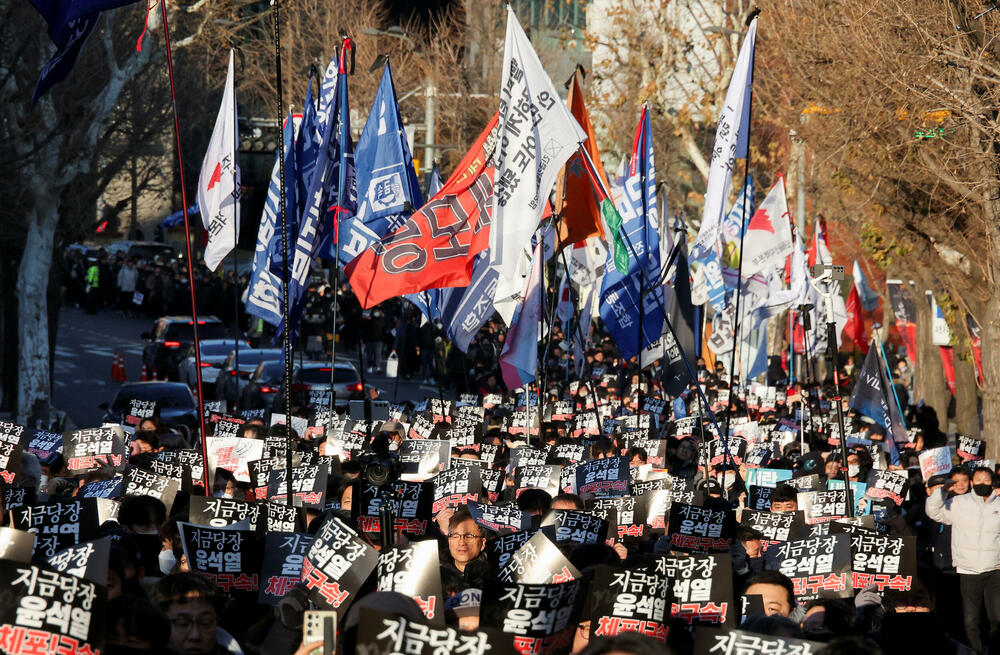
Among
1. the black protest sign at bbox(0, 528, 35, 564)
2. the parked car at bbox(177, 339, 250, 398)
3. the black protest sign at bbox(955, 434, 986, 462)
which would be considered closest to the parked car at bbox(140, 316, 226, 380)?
the parked car at bbox(177, 339, 250, 398)

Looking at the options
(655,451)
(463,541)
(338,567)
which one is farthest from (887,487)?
(338,567)

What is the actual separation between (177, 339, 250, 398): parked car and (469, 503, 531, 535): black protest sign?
2138 cm

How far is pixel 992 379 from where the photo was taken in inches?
898

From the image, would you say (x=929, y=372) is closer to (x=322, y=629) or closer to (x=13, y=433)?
(x=13, y=433)

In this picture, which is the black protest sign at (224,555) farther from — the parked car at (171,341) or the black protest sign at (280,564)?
the parked car at (171,341)

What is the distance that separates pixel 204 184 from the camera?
59.4ft

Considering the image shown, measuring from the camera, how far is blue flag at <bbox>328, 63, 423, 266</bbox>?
17.8 meters

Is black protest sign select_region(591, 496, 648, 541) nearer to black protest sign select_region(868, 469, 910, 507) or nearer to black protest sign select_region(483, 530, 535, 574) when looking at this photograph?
black protest sign select_region(483, 530, 535, 574)

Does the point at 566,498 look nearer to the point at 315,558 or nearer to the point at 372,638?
the point at 315,558

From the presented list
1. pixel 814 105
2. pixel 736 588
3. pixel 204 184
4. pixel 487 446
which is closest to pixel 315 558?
pixel 736 588

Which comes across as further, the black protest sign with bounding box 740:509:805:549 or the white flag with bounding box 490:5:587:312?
the white flag with bounding box 490:5:587:312

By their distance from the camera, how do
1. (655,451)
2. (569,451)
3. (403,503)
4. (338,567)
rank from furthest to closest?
(655,451) < (569,451) < (403,503) < (338,567)

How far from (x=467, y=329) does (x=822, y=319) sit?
1630cm

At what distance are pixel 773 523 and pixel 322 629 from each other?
646 cm
